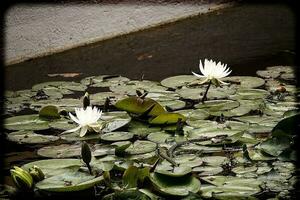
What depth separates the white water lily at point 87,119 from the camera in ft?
5.87

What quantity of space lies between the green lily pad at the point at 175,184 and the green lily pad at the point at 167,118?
417 mm

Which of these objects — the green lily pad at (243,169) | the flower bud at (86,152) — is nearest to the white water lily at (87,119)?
the flower bud at (86,152)

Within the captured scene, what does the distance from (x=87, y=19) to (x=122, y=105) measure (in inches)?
57.8

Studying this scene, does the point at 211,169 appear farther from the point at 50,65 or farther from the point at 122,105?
the point at 50,65

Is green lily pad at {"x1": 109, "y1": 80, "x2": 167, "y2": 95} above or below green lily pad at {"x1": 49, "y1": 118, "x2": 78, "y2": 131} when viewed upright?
above

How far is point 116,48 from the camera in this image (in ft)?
10.6

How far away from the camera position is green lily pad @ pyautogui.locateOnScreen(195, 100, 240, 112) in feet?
6.73

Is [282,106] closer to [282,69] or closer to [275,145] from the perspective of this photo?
[275,145]

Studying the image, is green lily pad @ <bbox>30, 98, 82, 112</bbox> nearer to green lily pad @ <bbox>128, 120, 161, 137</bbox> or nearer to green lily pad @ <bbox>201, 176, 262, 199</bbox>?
green lily pad @ <bbox>128, 120, 161, 137</bbox>

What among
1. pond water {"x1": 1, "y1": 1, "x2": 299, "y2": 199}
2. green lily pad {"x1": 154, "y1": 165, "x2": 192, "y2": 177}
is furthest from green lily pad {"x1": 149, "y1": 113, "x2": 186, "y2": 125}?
green lily pad {"x1": 154, "y1": 165, "x2": 192, "y2": 177}

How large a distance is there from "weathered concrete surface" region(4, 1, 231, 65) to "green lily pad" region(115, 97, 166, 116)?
4.16 ft

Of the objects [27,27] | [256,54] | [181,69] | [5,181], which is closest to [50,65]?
[27,27]

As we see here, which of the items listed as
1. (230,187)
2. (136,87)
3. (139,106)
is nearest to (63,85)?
(136,87)

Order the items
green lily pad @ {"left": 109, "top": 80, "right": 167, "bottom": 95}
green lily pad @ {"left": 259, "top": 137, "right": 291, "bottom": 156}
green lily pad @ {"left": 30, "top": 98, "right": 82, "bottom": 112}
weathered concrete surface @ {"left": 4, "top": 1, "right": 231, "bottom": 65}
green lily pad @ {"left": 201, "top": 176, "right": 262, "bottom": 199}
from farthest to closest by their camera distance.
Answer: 1. weathered concrete surface @ {"left": 4, "top": 1, "right": 231, "bottom": 65}
2. green lily pad @ {"left": 109, "top": 80, "right": 167, "bottom": 95}
3. green lily pad @ {"left": 30, "top": 98, "right": 82, "bottom": 112}
4. green lily pad @ {"left": 259, "top": 137, "right": 291, "bottom": 156}
5. green lily pad @ {"left": 201, "top": 176, "right": 262, "bottom": 199}
